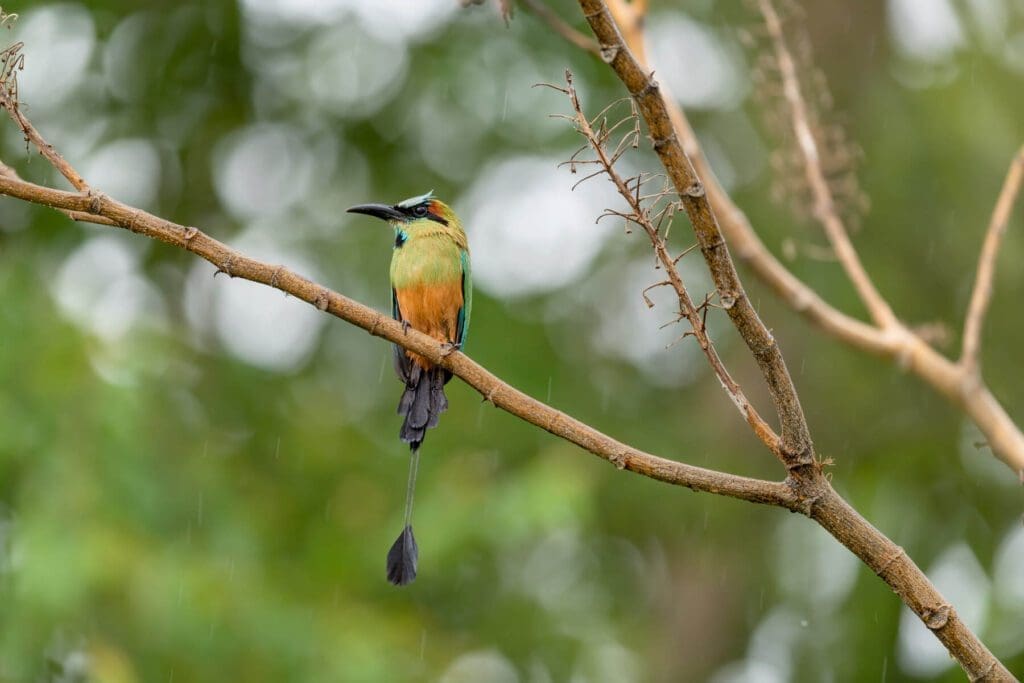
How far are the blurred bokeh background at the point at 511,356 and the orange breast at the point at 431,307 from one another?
6.34ft

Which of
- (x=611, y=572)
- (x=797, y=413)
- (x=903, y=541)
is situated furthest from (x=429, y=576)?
(x=797, y=413)

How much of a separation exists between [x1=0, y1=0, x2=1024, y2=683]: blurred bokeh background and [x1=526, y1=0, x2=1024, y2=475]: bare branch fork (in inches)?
83.3

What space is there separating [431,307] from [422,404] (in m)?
0.57

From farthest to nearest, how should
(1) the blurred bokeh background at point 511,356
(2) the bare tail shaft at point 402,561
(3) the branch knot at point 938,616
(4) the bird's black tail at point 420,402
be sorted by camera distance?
(1) the blurred bokeh background at point 511,356 → (4) the bird's black tail at point 420,402 → (2) the bare tail shaft at point 402,561 → (3) the branch knot at point 938,616

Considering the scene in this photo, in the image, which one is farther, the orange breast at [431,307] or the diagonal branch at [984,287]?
the orange breast at [431,307]

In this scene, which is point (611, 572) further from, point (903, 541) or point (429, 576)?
point (903, 541)

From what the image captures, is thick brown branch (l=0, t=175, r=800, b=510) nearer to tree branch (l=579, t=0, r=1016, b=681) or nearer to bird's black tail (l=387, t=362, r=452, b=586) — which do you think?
tree branch (l=579, t=0, r=1016, b=681)

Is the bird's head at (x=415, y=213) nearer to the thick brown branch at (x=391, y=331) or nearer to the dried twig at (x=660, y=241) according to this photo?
the thick brown branch at (x=391, y=331)

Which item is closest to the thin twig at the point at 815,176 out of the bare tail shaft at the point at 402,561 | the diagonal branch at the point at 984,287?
the diagonal branch at the point at 984,287

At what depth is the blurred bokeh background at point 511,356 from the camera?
6625mm

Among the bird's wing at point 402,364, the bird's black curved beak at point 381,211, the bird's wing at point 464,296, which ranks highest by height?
the bird's black curved beak at point 381,211

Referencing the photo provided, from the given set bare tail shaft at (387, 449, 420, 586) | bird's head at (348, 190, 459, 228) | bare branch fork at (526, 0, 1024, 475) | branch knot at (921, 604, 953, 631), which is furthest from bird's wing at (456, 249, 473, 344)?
branch knot at (921, 604, 953, 631)

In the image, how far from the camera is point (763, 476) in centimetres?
800

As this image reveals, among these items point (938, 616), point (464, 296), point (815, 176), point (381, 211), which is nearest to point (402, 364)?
point (464, 296)
